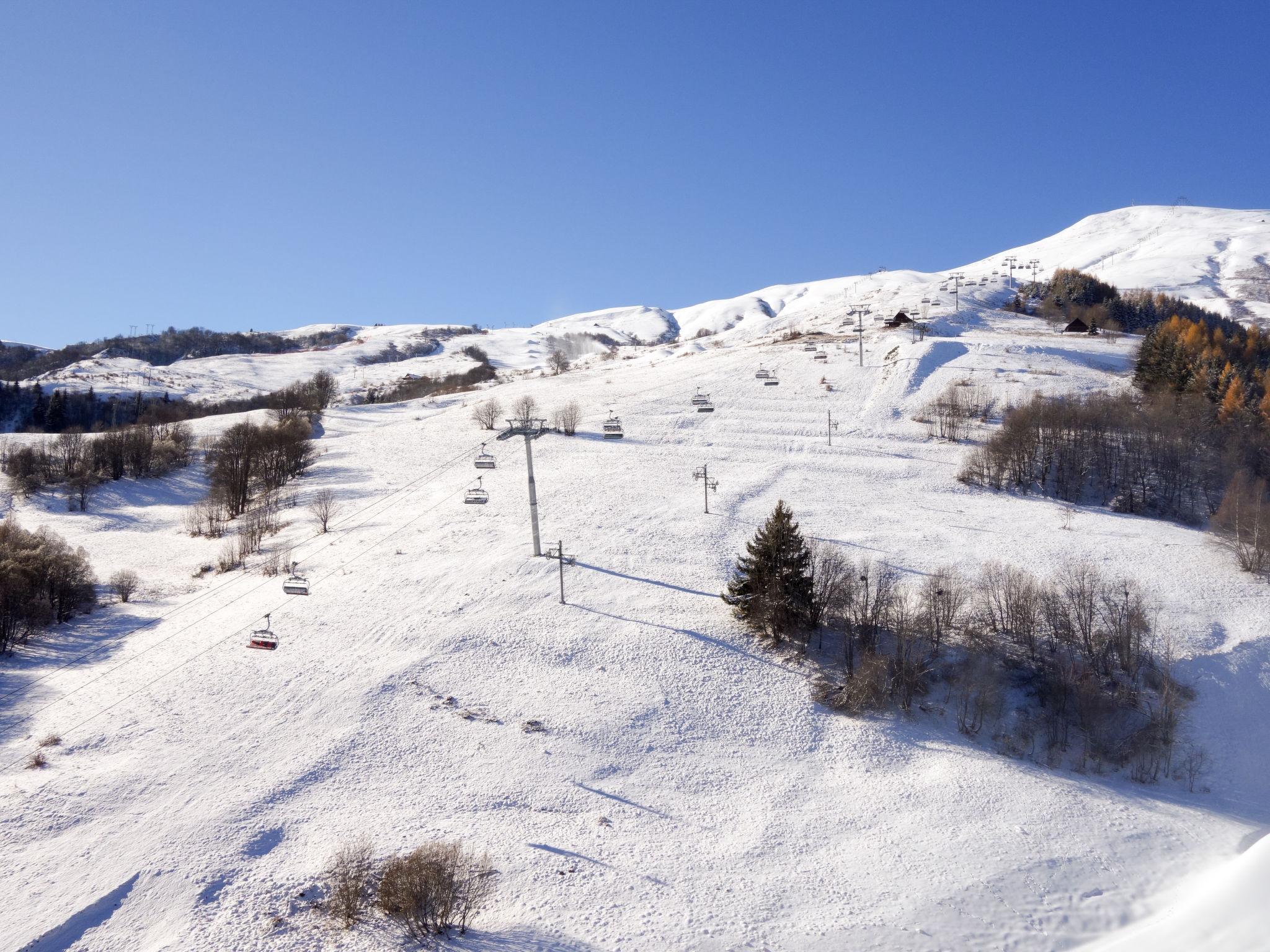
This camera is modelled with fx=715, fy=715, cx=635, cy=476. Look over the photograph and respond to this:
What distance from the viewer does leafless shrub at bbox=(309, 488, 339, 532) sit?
4988 cm

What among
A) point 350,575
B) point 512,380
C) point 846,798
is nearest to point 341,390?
point 512,380

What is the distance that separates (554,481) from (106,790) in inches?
1427

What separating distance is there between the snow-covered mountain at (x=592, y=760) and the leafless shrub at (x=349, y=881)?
1.50ft

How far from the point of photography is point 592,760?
86.9 feet

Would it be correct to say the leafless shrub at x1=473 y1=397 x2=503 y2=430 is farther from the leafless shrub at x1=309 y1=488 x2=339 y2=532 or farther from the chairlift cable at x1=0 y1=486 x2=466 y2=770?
the chairlift cable at x1=0 y1=486 x2=466 y2=770

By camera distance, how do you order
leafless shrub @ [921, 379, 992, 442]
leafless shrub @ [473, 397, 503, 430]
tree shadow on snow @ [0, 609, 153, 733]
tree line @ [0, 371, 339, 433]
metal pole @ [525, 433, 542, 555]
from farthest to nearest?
tree line @ [0, 371, 339, 433] < leafless shrub @ [473, 397, 503, 430] < leafless shrub @ [921, 379, 992, 442] < metal pole @ [525, 433, 542, 555] < tree shadow on snow @ [0, 609, 153, 733]

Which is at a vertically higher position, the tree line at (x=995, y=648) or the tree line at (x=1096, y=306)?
the tree line at (x=1096, y=306)

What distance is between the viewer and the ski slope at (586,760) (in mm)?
19766

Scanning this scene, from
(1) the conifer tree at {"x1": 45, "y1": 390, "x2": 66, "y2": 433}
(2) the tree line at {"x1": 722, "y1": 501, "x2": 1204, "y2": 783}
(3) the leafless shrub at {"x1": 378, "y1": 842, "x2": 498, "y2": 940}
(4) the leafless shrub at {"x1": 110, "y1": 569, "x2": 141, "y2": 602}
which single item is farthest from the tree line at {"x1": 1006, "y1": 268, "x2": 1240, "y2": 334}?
(1) the conifer tree at {"x1": 45, "y1": 390, "x2": 66, "y2": 433}

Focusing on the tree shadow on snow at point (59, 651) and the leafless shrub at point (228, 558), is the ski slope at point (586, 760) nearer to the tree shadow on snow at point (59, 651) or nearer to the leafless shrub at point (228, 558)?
the tree shadow on snow at point (59, 651)

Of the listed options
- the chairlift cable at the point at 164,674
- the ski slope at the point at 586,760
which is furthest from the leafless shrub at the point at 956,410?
the chairlift cable at the point at 164,674

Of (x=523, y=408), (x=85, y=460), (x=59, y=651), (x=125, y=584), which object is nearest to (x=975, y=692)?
(x=59, y=651)

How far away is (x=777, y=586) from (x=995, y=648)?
10960mm

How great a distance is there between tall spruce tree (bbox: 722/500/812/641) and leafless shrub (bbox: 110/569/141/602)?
3352 centimetres
